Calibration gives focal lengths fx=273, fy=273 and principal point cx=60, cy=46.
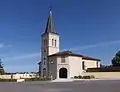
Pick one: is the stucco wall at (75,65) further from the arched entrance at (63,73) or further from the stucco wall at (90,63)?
the stucco wall at (90,63)

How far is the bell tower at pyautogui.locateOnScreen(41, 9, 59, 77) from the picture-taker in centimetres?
6359

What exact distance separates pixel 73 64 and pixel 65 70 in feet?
7.44

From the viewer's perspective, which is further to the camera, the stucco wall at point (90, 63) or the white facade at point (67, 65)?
the stucco wall at point (90, 63)

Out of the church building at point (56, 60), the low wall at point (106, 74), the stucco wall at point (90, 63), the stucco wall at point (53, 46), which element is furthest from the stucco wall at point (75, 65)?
the stucco wall at point (53, 46)

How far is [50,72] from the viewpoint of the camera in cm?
6203

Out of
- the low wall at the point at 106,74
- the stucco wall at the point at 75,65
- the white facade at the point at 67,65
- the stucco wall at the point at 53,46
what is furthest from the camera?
the stucco wall at the point at 53,46

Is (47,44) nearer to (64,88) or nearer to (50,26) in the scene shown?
(50,26)

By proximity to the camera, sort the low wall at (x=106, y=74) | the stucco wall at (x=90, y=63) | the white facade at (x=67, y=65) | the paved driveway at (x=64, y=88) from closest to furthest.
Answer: the paved driveway at (x=64, y=88) → the low wall at (x=106, y=74) → the white facade at (x=67, y=65) → the stucco wall at (x=90, y=63)

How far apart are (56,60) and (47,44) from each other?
5179mm

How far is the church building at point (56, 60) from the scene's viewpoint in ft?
199

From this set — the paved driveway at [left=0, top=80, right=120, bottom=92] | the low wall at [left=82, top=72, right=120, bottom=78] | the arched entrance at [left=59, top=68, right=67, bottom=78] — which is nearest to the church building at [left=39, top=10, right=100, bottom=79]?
the arched entrance at [left=59, top=68, right=67, bottom=78]

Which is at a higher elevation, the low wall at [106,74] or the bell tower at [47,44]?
the bell tower at [47,44]

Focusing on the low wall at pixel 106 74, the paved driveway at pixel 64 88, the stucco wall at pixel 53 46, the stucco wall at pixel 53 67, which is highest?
the stucco wall at pixel 53 46

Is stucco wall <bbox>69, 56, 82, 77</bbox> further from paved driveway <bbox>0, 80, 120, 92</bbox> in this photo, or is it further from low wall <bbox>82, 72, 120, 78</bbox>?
paved driveway <bbox>0, 80, 120, 92</bbox>
